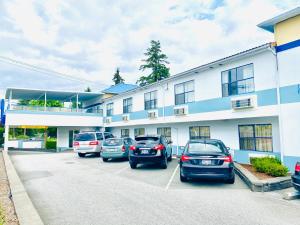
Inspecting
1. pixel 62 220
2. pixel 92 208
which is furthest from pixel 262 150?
pixel 62 220

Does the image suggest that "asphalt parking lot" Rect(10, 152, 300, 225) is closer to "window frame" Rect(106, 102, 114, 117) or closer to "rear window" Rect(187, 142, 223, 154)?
"rear window" Rect(187, 142, 223, 154)

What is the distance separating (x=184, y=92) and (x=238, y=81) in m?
4.71

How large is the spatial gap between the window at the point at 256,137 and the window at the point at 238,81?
206 centimetres

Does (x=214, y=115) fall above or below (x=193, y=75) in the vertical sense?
below

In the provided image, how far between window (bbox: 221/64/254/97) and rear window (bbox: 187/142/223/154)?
5.20m

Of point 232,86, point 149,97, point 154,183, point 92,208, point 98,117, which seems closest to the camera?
point 92,208

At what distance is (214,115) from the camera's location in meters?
14.4

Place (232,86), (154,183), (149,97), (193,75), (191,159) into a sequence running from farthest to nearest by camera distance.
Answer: (149,97), (193,75), (232,86), (154,183), (191,159)

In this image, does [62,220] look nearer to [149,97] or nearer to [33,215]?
[33,215]

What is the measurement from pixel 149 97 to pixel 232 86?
9.19m

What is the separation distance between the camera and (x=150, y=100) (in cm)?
2120

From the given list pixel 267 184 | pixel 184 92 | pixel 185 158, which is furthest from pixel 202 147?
pixel 184 92

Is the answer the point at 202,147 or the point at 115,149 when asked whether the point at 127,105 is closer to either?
the point at 115,149

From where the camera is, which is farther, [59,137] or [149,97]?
[59,137]
